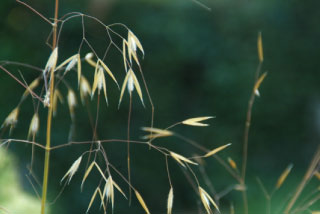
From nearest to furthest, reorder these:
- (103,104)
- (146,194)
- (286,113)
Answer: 1. (146,194)
2. (103,104)
3. (286,113)

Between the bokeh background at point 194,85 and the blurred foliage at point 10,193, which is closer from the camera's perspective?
the blurred foliage at point 10,193

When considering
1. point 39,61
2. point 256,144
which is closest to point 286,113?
point 256,144

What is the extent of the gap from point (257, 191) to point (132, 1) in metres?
1.80

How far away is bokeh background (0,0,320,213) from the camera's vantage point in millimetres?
3598

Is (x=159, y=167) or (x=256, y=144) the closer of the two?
(x=159, y=167)

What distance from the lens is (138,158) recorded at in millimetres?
3707

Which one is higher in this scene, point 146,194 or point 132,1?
point 132,1

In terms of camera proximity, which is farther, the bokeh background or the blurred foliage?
the bokeh background

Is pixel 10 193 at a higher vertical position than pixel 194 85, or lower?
higher

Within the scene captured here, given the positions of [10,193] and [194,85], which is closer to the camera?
[10,193]

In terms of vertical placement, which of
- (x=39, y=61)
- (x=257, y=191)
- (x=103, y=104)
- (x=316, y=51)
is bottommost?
(x=257, y=191)

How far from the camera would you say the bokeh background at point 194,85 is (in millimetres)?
3598

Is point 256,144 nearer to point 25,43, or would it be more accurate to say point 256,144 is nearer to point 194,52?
point 194,52

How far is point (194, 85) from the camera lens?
4.02m
